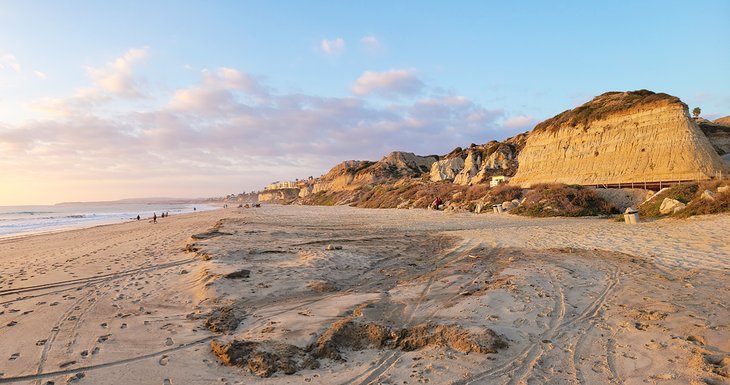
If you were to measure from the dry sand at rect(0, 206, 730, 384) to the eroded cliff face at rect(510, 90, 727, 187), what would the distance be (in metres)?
19.6

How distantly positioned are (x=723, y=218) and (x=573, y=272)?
1132 centimetres

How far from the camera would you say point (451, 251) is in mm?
12328

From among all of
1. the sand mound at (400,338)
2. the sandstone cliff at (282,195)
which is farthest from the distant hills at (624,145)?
the sandstone cliff at (282,195)

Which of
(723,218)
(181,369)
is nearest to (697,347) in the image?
(181,369)

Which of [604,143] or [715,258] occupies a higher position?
[604,143]

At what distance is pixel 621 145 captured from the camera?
101ft

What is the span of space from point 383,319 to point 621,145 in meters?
33.3

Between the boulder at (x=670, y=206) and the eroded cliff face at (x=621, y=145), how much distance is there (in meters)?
10.1

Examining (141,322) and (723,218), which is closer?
(141,322)

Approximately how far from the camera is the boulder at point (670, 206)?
57.3 ft

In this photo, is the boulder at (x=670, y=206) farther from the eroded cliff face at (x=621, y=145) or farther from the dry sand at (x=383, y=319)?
the eroded cliff face at (x=621, y=145)

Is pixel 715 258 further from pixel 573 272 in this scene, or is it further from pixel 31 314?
pixel 31 314

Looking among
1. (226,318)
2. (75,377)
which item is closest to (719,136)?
(226,318)

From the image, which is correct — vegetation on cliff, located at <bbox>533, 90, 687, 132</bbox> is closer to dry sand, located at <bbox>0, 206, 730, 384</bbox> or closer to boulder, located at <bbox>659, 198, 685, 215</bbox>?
boulder, located at <bbox>659, 198, 685, 215</bbox>
